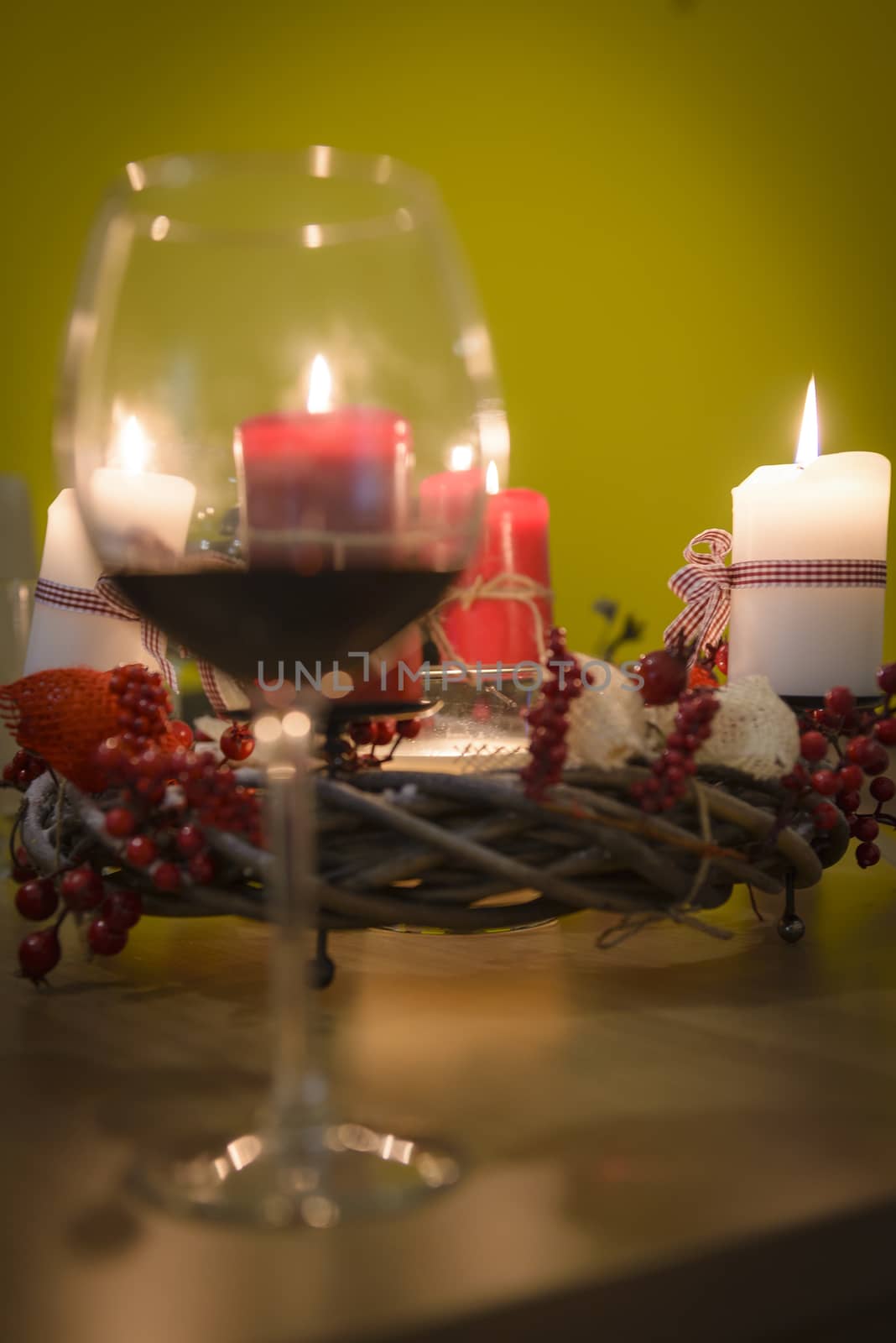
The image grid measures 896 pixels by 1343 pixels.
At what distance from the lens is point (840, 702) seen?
54 centimetres

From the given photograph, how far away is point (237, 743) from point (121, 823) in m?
0.10

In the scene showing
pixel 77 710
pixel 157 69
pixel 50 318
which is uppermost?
pixel 157 69

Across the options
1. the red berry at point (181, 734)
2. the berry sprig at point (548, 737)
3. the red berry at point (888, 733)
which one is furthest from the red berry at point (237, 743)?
the red berry at point (888, 733)

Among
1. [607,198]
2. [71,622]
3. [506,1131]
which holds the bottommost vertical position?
[506,1131]

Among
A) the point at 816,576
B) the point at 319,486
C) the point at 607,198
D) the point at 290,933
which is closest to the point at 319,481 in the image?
the point at 319,486

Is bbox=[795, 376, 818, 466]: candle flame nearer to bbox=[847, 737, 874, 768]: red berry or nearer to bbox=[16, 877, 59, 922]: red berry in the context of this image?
bbox=[847, 737, 874, 768]: red berry

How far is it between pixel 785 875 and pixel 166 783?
0.25 meters

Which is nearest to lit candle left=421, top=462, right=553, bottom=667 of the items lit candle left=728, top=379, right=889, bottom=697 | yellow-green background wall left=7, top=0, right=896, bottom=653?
lit candle left=728, top=379, right=889, bottom=697

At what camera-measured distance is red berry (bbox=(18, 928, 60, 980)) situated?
1.58 ft

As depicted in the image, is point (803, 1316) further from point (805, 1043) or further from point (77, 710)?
point (77, 710)

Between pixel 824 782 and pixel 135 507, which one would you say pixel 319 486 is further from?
pixel 824 782

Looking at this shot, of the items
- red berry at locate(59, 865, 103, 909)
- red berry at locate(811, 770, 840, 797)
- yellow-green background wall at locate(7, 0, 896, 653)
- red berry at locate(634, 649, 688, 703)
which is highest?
yellow-green background wall at locate(7, 0, 896, 653)

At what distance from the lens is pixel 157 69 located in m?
2.17

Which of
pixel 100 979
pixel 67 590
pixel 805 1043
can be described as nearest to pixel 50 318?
pixel 67 590
